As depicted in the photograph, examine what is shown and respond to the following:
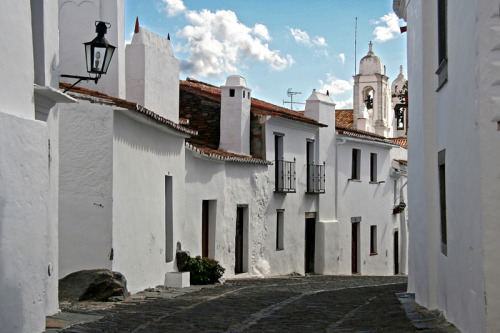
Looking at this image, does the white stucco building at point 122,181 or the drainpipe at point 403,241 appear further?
the drainpipe at point 403,241

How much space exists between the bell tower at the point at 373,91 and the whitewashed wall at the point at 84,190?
36525 millimetres

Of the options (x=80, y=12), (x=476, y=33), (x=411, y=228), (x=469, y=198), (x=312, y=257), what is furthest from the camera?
(x=312, y=257)

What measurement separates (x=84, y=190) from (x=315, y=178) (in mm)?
16005

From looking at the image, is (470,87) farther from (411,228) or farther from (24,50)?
(411,228)

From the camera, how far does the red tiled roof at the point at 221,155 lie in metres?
18.3

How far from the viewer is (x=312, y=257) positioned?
89.6ft

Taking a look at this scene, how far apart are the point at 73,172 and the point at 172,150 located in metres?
4.80

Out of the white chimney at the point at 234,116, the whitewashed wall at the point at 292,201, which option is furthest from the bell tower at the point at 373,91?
the white chimney at the point at 234,116

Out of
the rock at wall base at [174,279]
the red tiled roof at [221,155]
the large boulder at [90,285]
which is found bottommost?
the rock at wall base at [174,279]

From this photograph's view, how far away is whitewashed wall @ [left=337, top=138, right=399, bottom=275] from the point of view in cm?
2914

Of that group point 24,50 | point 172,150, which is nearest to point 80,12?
point 172,150

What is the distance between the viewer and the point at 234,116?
76.2 feet

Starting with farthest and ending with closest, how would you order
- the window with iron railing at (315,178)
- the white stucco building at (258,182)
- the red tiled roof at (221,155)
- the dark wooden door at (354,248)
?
the dark wooden door at (354,248)
the window with iron railing at (315,178)
the white stucco building at (258,182)
the red tiled roof at (221,155)

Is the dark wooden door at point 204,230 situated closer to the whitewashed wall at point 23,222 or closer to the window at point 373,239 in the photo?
the whitewashed wall at point 23,222
